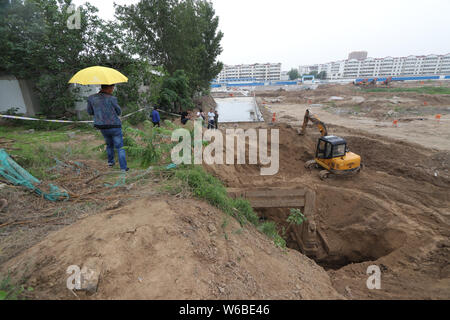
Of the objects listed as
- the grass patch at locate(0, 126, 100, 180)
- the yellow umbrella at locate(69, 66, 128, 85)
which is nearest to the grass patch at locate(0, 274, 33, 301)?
the grass patch at locate(0, 126, 100, 180)

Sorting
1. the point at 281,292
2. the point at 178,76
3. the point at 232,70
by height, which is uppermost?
the point at 232,70

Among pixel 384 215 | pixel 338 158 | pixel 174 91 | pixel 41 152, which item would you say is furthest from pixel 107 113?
pixel 174 91

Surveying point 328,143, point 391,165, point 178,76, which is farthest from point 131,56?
point 391,165

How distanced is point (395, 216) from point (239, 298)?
6.93 m

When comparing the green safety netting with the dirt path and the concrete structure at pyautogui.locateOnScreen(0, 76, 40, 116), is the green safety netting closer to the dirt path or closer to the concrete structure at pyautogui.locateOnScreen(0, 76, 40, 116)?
the concrete structure at pyautogui.locateOnScreen(0, 76, 40, 116)

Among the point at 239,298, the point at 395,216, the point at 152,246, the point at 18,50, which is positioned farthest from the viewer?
the point at 18,50

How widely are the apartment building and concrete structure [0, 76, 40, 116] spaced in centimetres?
10578

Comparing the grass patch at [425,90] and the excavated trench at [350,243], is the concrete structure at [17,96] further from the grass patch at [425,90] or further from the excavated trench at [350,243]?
the grass patch at [425,90]

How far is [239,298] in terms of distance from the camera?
2.47 m

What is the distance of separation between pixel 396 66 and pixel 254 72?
189 feet

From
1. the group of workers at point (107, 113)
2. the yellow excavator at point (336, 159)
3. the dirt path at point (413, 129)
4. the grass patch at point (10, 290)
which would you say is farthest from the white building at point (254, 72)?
the grass patch at point (10, 290)

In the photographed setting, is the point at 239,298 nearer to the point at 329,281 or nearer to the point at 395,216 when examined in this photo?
the point at 329,281
